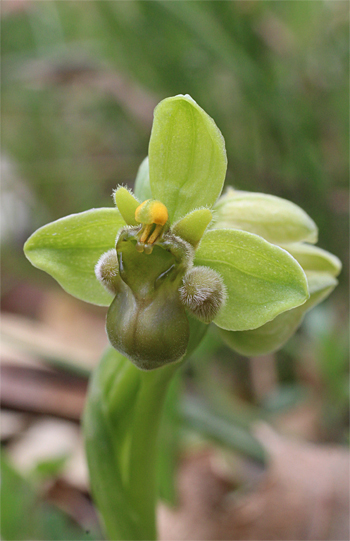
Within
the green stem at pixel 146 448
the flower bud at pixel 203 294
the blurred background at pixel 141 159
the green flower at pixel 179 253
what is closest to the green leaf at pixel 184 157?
the green flower at pixel 179 253

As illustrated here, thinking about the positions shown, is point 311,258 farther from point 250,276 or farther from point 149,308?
point 149,308

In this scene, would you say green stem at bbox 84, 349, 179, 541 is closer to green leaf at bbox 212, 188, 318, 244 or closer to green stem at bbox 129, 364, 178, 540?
green stem at bbox 129, 364, 178, 540

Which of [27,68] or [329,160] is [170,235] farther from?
[329,160]

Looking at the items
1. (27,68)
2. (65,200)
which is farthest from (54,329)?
(27,68)

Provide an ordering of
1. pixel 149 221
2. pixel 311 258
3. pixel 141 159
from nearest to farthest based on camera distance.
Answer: pixel 149 221 < pixel 311 258 < pixel 141 159

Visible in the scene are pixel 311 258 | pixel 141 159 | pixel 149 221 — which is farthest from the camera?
pixel 141 159

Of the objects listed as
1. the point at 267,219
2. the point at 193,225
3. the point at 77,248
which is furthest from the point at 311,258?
the point at 77,248
